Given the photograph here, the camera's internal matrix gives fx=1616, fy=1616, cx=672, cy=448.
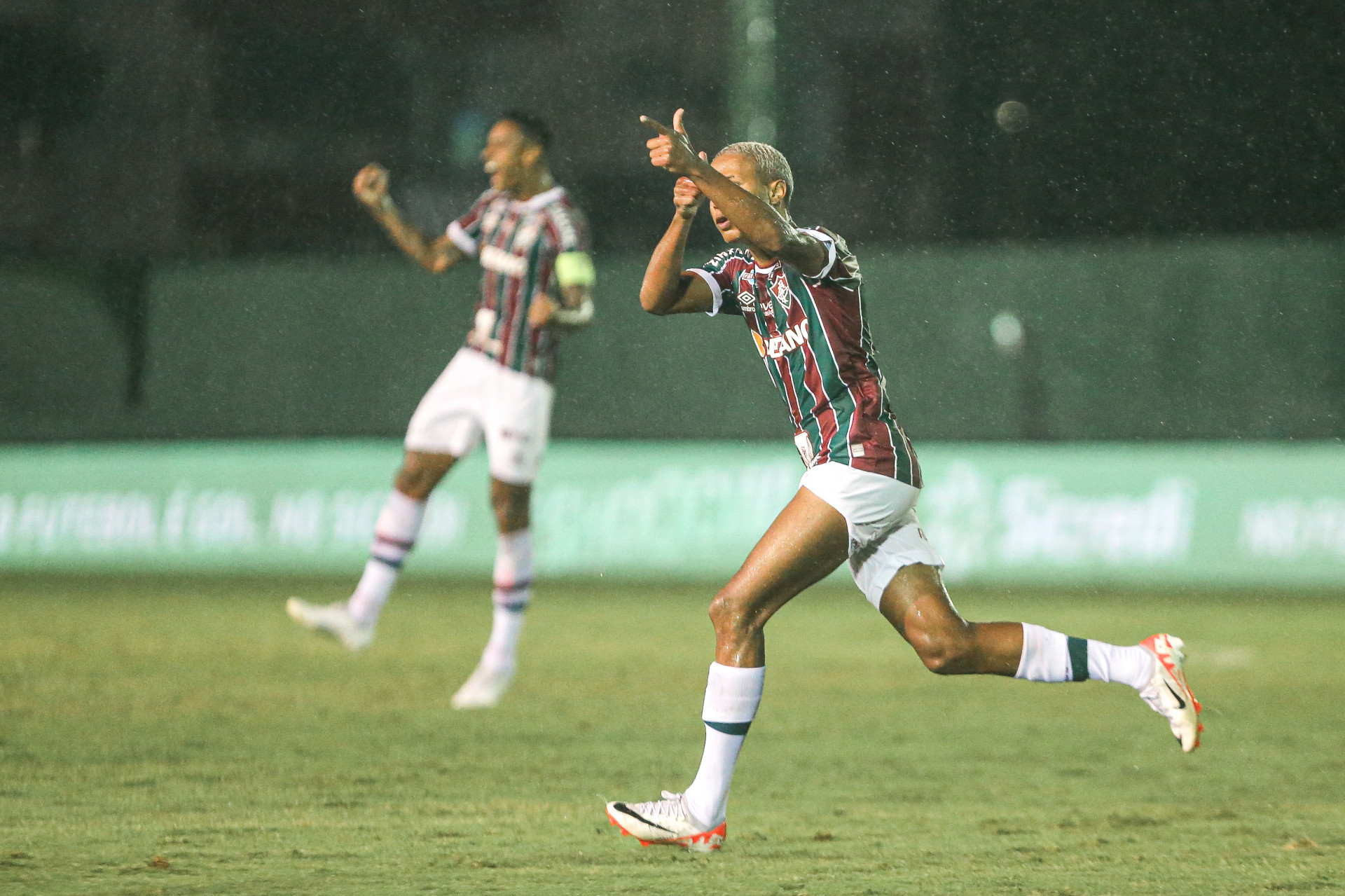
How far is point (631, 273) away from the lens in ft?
40.4

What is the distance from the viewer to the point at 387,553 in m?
6.78

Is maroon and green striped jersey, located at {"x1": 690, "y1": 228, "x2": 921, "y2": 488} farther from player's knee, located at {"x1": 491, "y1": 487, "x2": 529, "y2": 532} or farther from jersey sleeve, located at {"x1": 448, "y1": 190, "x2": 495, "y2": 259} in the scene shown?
jersey sleeve, located at {"x1": 448, "y1": 190, "x2": 495, "y2": 259}

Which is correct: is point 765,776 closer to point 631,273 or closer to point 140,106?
point 631,273

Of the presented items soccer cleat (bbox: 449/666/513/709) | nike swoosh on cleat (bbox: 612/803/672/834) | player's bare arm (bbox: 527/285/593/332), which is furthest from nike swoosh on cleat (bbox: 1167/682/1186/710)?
soccer cleat (bbox: 449/666/513/709)

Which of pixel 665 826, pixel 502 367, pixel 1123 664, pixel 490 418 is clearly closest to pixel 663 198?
pixel 502 367

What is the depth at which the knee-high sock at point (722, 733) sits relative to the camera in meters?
4.00

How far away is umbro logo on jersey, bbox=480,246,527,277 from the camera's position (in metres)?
7.10

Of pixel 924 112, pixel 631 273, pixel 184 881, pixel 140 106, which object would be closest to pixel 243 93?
pixel 140 106

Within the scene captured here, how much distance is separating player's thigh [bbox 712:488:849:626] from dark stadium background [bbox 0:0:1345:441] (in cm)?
788

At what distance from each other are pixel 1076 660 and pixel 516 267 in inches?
141

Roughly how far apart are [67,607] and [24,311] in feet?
13.5

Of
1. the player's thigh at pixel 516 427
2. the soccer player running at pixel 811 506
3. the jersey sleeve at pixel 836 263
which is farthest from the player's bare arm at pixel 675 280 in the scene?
the player's thigh at pixel 516 427

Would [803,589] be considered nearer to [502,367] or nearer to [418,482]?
[418,482]

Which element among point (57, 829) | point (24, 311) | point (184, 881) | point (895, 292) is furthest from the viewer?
point (24, 311)
